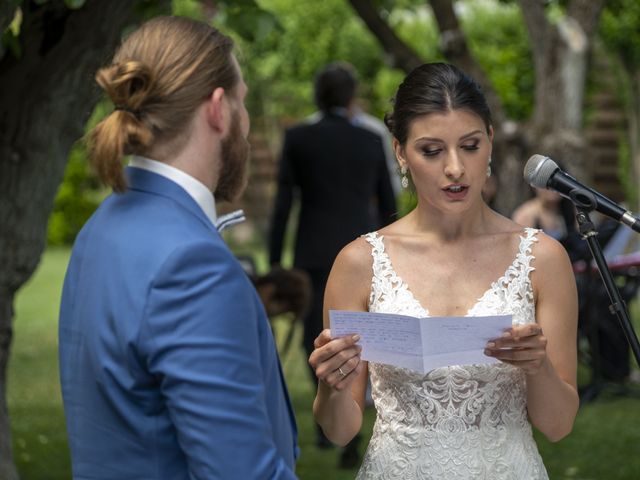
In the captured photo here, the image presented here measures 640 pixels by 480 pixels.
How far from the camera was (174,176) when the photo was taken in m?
2.25

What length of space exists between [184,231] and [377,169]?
5.67 meters

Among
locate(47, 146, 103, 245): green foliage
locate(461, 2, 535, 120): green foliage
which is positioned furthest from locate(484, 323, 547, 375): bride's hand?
locate(47, 146, 103, 245): green foliage

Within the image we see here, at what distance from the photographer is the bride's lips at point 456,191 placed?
332cm

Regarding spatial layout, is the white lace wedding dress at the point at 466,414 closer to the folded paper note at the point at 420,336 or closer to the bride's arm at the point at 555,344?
the bride's arm at the point at 555,344

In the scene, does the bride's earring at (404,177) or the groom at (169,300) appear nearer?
the groom at (169,300)

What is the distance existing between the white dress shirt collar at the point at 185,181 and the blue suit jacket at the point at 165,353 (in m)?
0.01

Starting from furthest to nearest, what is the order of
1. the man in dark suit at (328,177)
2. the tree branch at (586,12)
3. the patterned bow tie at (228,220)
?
the tree branch at (586,12), the man in dark suit at (328,177), the patterned bow tie at (228,220)

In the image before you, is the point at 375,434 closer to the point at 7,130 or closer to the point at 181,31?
the point at 181,31

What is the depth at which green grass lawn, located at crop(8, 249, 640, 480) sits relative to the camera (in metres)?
7.29

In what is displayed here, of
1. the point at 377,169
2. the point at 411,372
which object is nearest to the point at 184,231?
the point at 411,372

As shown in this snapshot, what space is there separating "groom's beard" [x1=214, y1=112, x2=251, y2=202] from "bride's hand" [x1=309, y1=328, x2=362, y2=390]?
619mm

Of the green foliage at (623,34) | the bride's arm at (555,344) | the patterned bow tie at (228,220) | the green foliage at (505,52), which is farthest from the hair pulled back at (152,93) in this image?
the green foliage at (505,52)

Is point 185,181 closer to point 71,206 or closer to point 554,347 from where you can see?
point 554,347

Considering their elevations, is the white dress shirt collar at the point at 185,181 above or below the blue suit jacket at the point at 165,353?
above
